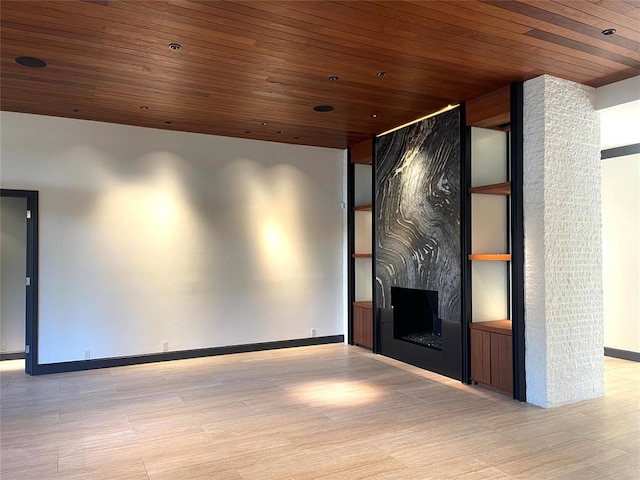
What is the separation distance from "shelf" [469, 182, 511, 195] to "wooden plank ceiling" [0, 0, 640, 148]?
98 cm

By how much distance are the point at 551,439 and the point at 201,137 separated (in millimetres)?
5446

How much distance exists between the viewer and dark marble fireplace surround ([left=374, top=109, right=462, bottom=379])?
533 centimetres

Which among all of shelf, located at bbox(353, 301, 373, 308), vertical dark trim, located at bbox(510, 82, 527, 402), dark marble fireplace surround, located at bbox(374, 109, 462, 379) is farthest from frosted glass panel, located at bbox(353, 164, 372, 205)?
vertical dark trim, located at bbox(510, 82, 527, 402)

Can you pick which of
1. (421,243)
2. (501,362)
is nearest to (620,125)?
(421,243)

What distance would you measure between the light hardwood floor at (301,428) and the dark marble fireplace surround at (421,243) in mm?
593

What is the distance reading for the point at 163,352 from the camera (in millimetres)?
6332

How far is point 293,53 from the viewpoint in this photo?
154 inches

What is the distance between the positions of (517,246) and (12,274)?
653 centimetres

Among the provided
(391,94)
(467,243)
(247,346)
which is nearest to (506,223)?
(467,243)

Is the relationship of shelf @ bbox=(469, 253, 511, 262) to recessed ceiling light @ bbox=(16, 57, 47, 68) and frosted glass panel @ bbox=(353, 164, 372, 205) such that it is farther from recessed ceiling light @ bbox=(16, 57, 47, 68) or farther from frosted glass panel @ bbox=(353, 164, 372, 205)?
recessed ceiling light @ bbox=(16, 57, 47, 68)

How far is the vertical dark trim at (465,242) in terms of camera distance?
5.12 metres

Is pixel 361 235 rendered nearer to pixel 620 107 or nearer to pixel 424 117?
pixel 424 117

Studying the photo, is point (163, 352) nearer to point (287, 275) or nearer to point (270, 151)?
point (287, 275)

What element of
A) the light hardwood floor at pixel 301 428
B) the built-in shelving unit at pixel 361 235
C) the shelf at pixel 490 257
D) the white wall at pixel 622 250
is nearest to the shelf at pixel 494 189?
the shelf at pixel 490 257
